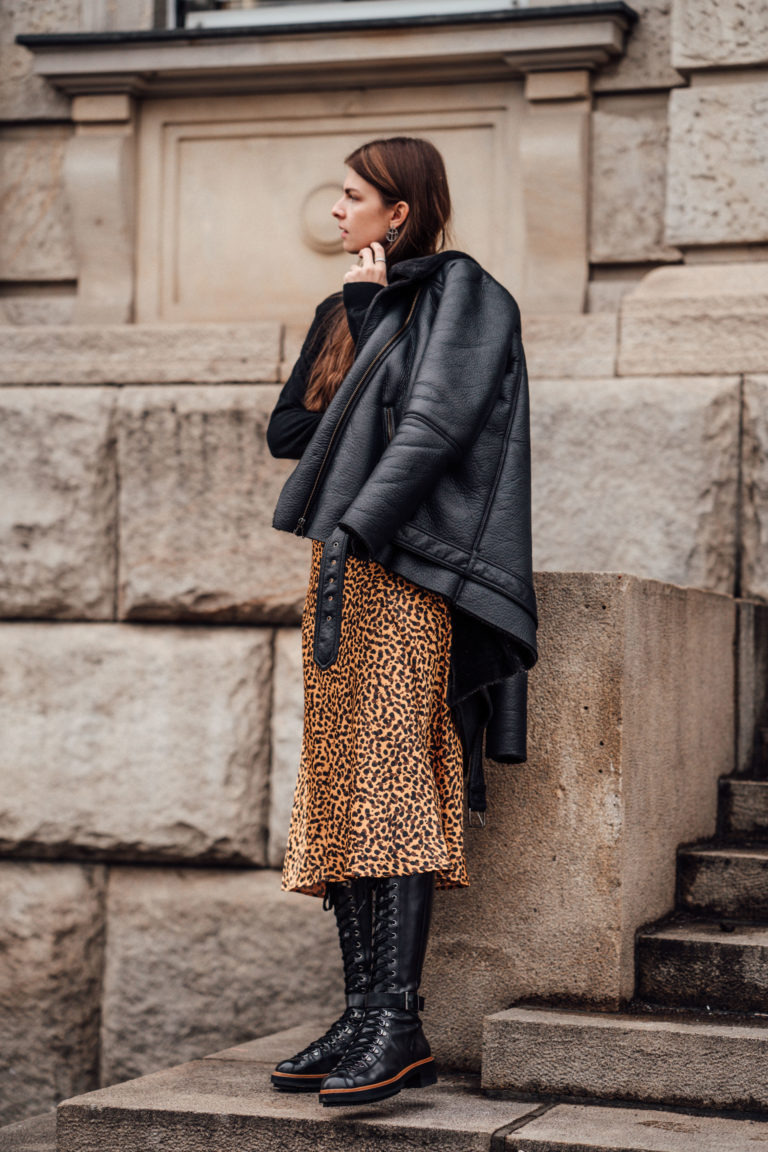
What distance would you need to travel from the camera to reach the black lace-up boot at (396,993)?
9.31 feet

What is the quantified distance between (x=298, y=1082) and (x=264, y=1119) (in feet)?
0.54

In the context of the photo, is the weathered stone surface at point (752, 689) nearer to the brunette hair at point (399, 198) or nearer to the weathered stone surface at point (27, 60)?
the brunette hair at point (399, 198)

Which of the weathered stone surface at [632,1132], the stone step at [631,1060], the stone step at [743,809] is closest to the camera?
the weathered stone surface at [632,1132]

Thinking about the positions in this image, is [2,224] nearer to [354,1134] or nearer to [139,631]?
[139,631]

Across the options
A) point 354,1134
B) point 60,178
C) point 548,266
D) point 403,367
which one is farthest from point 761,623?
point 60,178

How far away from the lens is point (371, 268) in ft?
10.4

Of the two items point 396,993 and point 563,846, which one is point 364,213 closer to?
point 563,846

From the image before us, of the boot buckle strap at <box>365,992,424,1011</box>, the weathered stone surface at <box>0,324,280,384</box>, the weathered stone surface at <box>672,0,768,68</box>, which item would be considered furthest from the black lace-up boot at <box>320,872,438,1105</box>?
the weathered stone surface at <box>672,0,768,68</box>

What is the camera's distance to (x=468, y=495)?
300 centimetres

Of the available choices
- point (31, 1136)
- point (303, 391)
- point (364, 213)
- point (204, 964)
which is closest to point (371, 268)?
point (364, 213)

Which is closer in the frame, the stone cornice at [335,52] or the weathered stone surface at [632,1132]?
the weathered stone surface at [632,1132]

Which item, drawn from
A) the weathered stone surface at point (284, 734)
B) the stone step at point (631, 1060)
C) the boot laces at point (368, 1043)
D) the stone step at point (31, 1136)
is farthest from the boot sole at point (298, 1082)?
the weathered stone surface at point (284, 734)

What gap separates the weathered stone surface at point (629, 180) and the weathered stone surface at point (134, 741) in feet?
5.29

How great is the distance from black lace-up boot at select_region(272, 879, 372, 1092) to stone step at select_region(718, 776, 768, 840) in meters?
1.47
